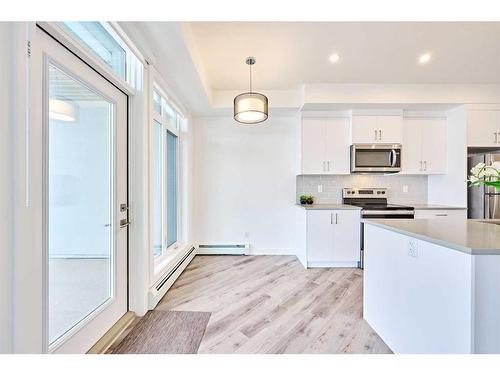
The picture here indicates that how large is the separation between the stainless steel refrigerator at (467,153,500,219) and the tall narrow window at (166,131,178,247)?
14.7ft

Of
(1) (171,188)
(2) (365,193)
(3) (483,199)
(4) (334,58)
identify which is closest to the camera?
(4) (334,58)

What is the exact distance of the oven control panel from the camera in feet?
12.6

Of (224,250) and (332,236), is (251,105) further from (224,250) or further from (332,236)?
(224,250)

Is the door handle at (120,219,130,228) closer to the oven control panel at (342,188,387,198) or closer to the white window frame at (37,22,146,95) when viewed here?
the white window frame at (37,22,146,95)

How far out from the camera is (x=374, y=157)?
351cm

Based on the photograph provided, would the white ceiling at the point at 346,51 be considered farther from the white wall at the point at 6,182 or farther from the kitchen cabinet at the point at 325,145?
the white wall at the point at 6,182

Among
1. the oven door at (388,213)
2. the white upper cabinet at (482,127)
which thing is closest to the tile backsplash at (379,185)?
the oven door at (388,213)

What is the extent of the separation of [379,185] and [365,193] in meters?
0.30

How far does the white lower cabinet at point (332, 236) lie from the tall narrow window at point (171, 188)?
204cm

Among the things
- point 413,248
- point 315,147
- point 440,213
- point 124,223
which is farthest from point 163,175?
point 440,213

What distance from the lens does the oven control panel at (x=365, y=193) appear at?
152 inches
